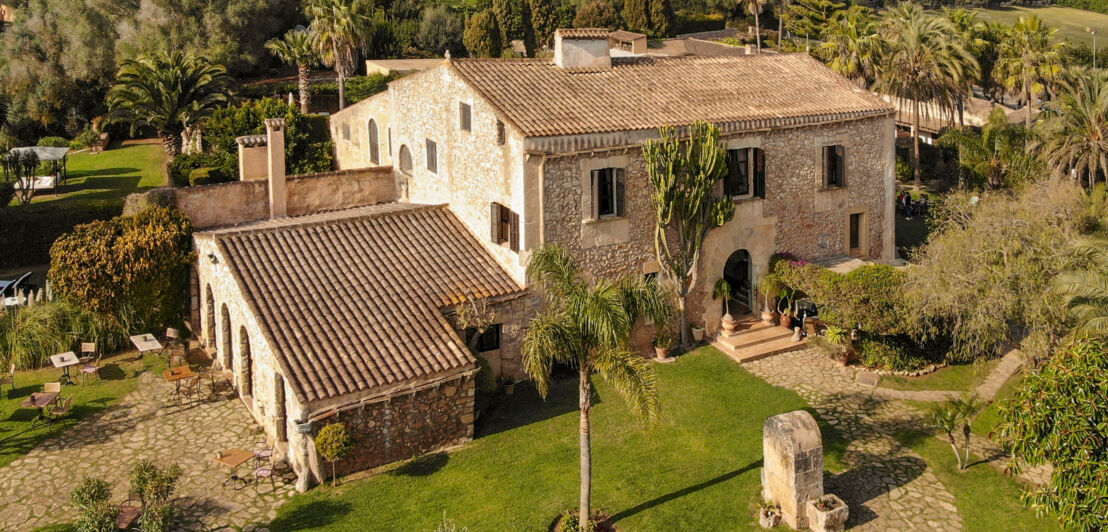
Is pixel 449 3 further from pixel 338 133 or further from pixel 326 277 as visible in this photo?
pixel 326 277

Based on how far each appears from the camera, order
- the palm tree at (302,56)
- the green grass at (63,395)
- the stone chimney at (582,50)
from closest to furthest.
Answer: the green grass at (63,395)
the stone chimney at (582,50)
the palm tree at (302,56)

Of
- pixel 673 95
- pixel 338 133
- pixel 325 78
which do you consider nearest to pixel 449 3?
pixel 325 78

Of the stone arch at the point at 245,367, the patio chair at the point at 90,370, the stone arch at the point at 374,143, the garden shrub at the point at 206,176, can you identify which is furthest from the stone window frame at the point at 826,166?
the garden shrub at the point at 206,176

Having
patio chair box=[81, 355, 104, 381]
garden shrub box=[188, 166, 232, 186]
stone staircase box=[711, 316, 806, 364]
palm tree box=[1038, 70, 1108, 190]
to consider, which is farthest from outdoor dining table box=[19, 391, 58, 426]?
palm tree box=[1038, 70, 1108, 190]

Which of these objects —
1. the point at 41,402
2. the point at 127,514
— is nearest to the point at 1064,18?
the point at 41,402

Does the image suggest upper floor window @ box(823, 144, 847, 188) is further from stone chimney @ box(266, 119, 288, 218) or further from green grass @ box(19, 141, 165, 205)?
green grass @ box(19, 141, 165, 205)

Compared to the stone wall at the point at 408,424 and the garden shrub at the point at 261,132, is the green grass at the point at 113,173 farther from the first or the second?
the stone wall at the point at 408,424
